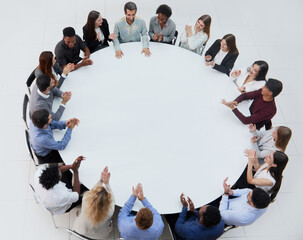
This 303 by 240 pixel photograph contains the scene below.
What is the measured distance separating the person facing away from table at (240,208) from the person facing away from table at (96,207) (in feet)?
3.44

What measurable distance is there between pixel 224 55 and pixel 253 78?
479 mm

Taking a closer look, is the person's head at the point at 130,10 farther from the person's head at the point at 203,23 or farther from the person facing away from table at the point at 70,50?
the person's head at the point at 203,23

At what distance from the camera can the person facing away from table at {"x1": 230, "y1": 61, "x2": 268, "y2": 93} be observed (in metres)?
3.57

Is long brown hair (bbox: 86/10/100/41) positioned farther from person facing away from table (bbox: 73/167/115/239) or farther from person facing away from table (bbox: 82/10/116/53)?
person facing away from table (bbox: 73/167/115/239)

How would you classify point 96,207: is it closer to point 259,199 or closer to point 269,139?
point 259,199

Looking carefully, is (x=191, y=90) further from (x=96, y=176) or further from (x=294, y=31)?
(x=294, y=31)

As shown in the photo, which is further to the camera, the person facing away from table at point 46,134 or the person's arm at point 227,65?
the person's arm at point 227,65

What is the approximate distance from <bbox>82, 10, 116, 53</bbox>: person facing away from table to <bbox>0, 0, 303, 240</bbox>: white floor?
1.04m

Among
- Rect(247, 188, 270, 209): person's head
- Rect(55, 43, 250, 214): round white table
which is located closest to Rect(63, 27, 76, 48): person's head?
Rect(55, 43, 250, 214): round white table

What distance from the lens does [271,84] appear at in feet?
10.9

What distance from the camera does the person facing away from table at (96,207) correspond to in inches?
102

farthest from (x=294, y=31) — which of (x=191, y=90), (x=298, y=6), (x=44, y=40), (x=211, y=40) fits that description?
(x=44, y=40)

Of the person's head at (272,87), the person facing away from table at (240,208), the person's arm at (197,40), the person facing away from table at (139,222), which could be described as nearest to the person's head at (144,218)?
the person facing away from table at (139,222)

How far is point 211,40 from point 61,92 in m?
2.94
